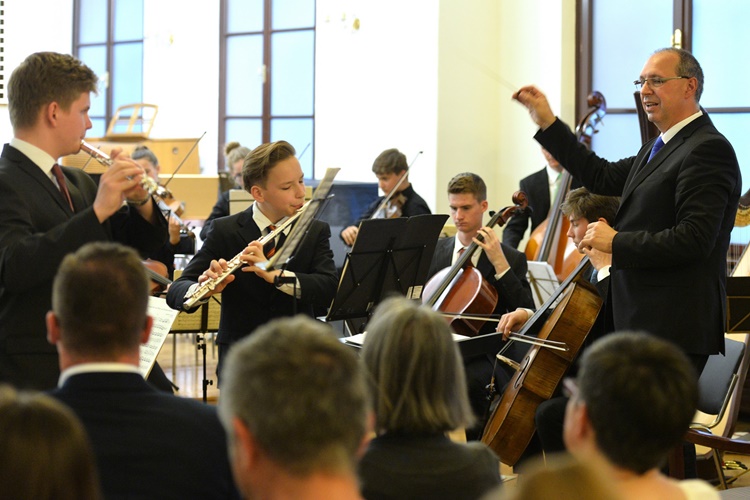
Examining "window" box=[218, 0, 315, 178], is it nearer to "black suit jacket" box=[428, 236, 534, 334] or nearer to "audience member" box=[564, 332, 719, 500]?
"black suit jacket" box=[428, 236, 534, 334]

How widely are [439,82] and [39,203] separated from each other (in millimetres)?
5593

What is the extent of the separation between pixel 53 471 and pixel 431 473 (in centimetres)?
79

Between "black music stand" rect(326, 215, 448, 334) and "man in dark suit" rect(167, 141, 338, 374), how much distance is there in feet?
0.61

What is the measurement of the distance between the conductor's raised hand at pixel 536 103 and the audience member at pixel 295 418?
6.90ft

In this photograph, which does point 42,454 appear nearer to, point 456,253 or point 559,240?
point 456,253

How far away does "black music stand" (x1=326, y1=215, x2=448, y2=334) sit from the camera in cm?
344

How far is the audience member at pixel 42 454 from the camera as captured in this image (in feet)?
3.28

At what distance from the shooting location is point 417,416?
1.69 m

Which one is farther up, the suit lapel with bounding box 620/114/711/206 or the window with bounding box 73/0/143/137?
the window with bounding box 73/0/143/137

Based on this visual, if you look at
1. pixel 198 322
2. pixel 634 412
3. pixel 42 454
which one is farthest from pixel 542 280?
pixel 42 454

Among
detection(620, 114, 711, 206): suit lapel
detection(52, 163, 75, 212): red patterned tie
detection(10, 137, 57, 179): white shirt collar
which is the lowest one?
detection(52, 163, 75, 212): red patterned tie

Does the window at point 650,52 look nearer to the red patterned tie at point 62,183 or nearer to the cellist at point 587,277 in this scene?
the cellist at point 587,277

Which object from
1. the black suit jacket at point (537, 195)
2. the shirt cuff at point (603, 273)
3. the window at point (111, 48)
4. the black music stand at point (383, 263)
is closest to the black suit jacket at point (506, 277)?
the black music stand at point (383, 263)

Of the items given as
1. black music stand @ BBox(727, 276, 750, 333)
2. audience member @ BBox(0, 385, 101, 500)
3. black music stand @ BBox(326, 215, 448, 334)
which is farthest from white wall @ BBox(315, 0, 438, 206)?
audience member @ BBox(0, 385, 101, 500)
